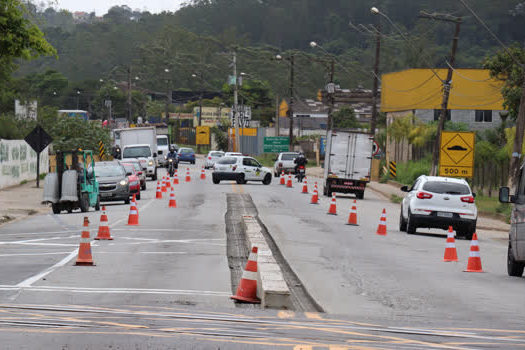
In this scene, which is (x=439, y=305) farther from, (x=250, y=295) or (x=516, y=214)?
(x=516, y=214)

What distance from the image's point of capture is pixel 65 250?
59.9 ft

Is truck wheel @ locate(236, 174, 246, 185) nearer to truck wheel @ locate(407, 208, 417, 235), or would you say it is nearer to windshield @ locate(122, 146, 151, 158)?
windshield @ locate(122, 146, 151, 158)

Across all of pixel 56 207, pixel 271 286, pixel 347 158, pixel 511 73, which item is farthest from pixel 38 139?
pixel 271 286

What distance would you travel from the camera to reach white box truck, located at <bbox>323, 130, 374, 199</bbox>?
43250 mm

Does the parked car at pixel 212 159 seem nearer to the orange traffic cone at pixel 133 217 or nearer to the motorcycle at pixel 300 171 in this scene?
the motorcycle at pixel 300 171

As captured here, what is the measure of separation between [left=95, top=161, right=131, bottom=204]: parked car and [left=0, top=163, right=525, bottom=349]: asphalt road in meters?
8.84

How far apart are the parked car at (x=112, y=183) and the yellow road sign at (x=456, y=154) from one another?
1163 centimetres

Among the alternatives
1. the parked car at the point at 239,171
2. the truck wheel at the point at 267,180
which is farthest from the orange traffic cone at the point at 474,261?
the truck wheel at the point at 267,180

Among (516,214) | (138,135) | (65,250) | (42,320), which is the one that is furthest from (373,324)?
(138,135)

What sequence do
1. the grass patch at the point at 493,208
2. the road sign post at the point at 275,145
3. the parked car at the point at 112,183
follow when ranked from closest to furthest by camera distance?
the grass patch at the point at 493,208 < the parked car at the point at 112,183 < the road sign post at the point at 275,145

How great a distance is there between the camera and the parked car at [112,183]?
34.6 meters

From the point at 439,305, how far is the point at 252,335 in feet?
12.9

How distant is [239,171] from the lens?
51.2 metres

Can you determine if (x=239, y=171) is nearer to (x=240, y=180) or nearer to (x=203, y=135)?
(x=240, y=180)
